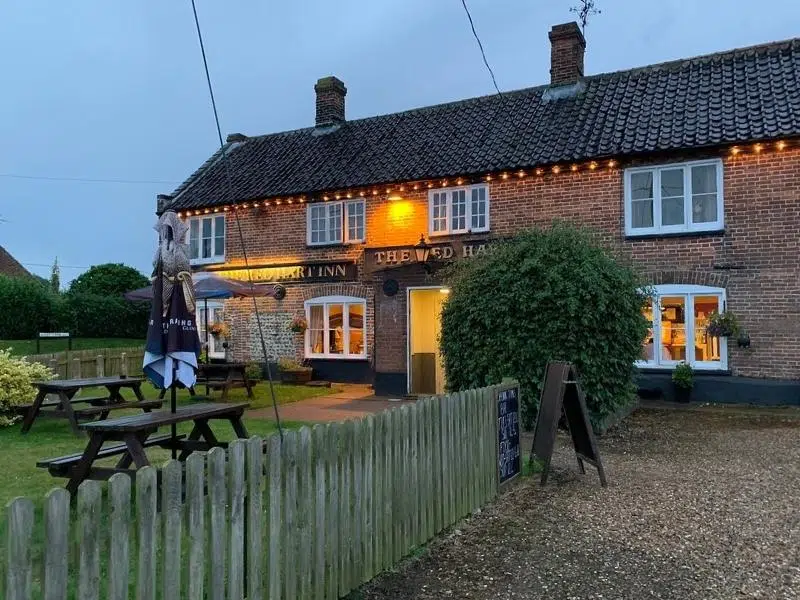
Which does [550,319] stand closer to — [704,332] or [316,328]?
[704,332]

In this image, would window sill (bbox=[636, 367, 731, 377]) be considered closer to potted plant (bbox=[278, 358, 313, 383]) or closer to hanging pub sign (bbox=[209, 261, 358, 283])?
hanging pub sign (bbox=[209, 261, 358, 283])

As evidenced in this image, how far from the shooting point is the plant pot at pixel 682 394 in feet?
44.4

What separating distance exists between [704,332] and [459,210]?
633 cm

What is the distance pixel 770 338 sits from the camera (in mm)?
13039

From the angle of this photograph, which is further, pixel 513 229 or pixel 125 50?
pixel 513 229

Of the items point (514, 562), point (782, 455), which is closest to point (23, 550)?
point (514, 562)

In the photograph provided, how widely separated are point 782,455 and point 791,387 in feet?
16.4

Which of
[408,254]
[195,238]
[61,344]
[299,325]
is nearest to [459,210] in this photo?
[408,254]

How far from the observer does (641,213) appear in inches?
571

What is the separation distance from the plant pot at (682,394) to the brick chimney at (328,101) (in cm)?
1358

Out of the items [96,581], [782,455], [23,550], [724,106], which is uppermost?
[724,106]

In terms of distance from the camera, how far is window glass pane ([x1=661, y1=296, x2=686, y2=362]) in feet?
45.9

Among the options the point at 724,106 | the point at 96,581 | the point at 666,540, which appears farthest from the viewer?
the point at 724,106

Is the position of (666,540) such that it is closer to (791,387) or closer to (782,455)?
(782,455)
